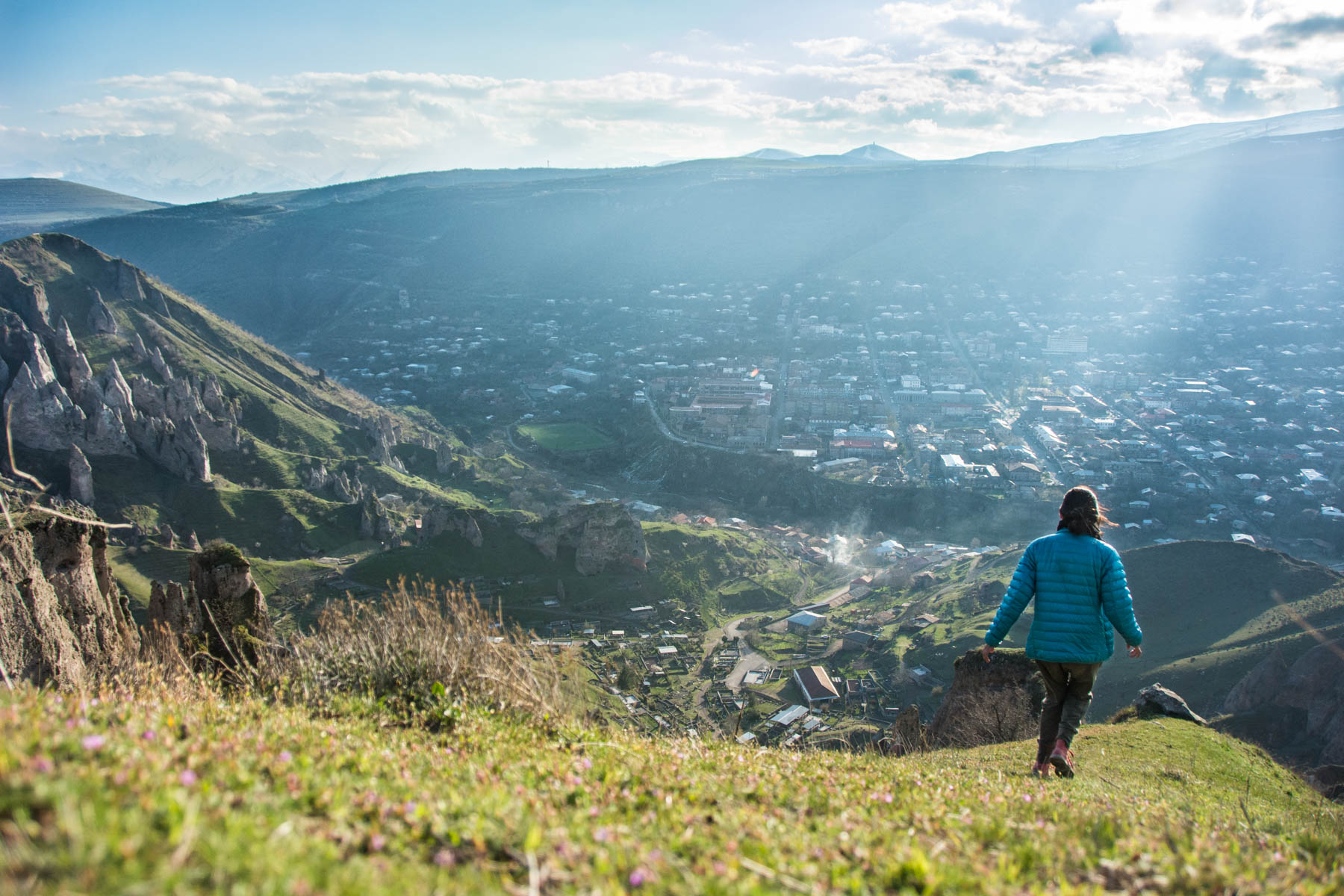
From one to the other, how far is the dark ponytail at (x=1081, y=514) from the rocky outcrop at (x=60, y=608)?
29.3 ft

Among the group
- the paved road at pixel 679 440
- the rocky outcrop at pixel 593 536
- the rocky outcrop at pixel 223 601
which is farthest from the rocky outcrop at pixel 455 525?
the paved road at pixel 679 440

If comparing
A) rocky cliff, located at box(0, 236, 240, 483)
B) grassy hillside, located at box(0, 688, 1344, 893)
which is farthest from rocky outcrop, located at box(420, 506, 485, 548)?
grassy hillside, located at box(0, 688, 1344, 893)

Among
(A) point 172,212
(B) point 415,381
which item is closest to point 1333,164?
(B) point 415,381

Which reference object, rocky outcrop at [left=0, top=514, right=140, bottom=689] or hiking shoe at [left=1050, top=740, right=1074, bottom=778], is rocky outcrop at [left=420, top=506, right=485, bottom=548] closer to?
rocky outcrop at [left=0, top=514, right=140, bottom=689]

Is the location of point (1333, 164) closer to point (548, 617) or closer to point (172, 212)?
point (548, 617)

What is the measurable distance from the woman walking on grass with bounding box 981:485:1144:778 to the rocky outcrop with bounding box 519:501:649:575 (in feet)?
99.2

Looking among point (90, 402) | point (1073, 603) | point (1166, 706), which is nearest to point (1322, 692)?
point (1166, 706)

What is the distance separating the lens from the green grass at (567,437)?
229ft

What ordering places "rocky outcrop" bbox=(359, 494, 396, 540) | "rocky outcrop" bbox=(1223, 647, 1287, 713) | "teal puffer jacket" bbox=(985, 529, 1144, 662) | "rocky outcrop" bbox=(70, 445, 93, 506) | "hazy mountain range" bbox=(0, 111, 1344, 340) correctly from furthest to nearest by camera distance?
"hazy mountain range" bbox=(0, 111, 1344, 340) < "rocky outcrop" bbox=(359, 494, 396, 540) < "rocky outcrop" bbox=(70, 445, 93, 506) < "rocky outcrop" bbox=(1223, 647, 1287, 713) < "teal puffer jacket" bbox=(985, 529, 1144, 662)

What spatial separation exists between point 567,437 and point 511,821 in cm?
7094

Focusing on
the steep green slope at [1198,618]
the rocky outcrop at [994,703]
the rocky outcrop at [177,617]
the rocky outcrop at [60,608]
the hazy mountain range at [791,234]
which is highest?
the hazy mountain range at [791,234]

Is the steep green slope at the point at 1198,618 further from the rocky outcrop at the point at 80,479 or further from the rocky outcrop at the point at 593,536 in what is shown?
the rocky outcrop at the point at 80,479

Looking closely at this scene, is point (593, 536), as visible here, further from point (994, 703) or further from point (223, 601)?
point (994, 703)

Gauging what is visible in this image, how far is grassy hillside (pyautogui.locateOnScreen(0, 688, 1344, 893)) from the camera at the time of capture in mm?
2293
